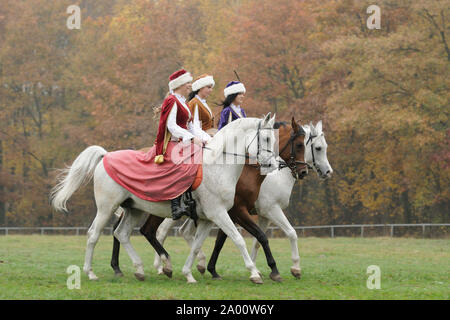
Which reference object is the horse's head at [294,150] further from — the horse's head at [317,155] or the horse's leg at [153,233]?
the horse's leg at [153,233]

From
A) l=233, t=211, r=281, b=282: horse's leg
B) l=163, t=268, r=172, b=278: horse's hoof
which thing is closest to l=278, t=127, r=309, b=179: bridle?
l=233, t=211, r=281, b=282: horse's leg

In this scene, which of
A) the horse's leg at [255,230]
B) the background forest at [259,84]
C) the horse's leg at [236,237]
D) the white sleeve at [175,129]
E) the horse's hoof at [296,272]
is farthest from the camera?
the background forest at [259,84]

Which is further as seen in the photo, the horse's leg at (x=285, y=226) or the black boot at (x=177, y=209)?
the horse's leg at (x=285, y=226)

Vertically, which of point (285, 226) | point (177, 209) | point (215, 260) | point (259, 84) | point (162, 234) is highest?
point (259, 84)

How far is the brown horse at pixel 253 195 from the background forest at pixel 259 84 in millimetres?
18612

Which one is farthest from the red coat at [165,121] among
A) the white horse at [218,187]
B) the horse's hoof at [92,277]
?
the horse's hoof at [92,277]

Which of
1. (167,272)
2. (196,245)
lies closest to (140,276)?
(167,272)

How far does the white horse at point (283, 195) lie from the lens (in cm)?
1262

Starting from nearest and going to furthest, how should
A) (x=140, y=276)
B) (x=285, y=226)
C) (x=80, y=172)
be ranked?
(x=140, y=276), (x=285, y=226), (x=80, y=172)

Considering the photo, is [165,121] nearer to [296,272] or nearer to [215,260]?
[215,260]

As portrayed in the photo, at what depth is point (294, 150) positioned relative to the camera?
1259 centimetres

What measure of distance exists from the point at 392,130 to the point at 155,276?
811 inches

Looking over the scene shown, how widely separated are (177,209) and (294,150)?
242cm
